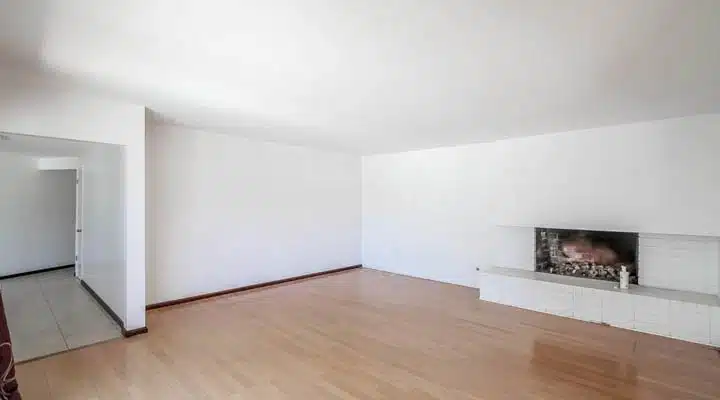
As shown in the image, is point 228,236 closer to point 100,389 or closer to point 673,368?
point 100,389

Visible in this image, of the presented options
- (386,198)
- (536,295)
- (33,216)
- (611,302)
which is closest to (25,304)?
(33,216)

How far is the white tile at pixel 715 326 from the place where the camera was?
3.58 meters

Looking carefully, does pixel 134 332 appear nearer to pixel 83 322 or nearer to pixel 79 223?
pixel 83 322

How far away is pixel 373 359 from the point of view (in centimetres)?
326

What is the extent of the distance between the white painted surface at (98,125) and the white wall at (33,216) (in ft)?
13.9

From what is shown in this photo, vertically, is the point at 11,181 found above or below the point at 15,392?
above

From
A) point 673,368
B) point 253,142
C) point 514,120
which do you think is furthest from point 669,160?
point 253,142

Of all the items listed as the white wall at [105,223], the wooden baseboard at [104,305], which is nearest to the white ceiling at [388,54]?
the white wall at [105,223]

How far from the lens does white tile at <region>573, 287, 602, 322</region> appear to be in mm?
4281

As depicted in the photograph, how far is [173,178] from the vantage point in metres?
4.89

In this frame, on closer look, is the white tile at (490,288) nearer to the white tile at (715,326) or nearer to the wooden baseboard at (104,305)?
the white tile at (715,326)

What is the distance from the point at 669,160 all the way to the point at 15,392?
6.41m

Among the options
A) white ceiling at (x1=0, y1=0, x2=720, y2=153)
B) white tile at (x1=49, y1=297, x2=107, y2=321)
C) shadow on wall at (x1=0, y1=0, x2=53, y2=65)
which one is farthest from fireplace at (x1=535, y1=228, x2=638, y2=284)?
white tile at (x1=49, y1=297, x2=107, y2=321)

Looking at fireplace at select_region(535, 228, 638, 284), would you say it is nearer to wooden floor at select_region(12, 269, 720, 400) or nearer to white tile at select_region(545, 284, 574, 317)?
white tile at select_region(545, 284, 574, 317)
